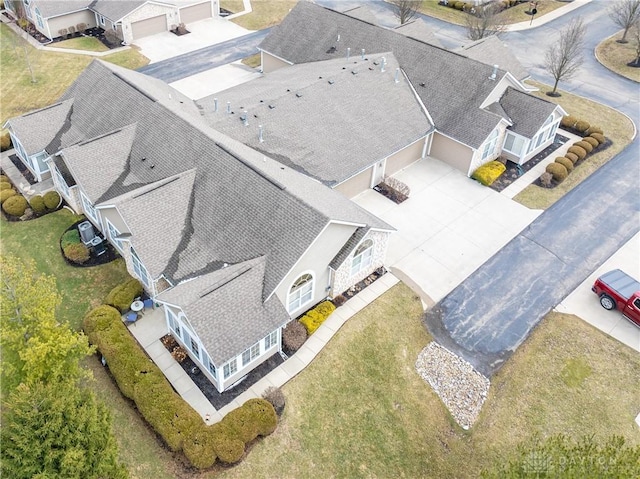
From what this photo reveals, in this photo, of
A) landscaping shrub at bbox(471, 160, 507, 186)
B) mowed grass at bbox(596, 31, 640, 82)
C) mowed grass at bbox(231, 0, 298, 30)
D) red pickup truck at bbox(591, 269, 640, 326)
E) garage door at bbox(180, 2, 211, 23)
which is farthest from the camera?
mowed grass at bbox(231, 0, 298, 30)

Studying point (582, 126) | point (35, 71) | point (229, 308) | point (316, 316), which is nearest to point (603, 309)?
point (316, 316)

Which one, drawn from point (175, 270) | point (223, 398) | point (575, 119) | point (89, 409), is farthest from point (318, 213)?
point (575, 119)

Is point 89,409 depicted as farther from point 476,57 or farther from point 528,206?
point 476,57

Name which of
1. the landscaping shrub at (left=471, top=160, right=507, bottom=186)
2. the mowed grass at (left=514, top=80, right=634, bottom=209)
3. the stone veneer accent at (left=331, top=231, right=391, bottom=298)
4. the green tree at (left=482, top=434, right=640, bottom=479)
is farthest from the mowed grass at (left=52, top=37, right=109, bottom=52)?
the green tree at (left=482, top=434, right=640, bottom=479)

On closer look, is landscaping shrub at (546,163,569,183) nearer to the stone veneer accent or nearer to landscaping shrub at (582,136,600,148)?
landscaping shrub at (582,136,600,148)

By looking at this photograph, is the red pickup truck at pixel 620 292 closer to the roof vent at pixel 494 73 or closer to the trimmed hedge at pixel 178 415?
the roof vent at pixel 494 73

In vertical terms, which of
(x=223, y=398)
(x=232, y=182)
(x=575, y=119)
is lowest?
(x=223, y=398)

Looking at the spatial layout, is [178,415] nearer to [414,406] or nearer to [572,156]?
[414,406]
